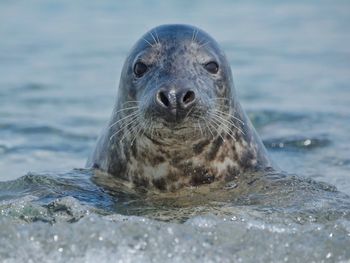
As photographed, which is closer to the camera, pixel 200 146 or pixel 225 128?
pixel 200 146

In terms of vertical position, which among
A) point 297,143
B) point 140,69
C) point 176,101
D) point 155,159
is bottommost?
point 297,143

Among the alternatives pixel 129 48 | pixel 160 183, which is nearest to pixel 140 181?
pixel 160 183

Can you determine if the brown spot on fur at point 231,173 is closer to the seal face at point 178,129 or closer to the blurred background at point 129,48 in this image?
the seal face at point 178,129

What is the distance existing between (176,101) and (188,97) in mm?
102

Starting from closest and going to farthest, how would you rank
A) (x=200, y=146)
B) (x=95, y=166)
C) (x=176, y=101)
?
(x=176, y=101), (x=200, y=146), (x=95, y=166)

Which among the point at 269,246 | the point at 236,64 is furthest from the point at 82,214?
the point at 236,64

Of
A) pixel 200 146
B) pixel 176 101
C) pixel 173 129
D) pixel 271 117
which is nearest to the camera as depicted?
pixel 176 101

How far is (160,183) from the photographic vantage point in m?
6.38

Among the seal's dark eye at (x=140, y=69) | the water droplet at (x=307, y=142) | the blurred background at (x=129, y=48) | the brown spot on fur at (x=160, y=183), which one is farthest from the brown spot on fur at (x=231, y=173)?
the water droplet at (x=307, y=142)

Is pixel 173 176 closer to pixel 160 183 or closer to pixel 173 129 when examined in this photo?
pixel 160 183

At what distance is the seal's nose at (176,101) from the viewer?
5.59 meters

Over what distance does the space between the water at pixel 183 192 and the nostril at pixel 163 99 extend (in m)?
0.66

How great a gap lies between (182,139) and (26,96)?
586 centimetres

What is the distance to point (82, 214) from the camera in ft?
→ 18.6
